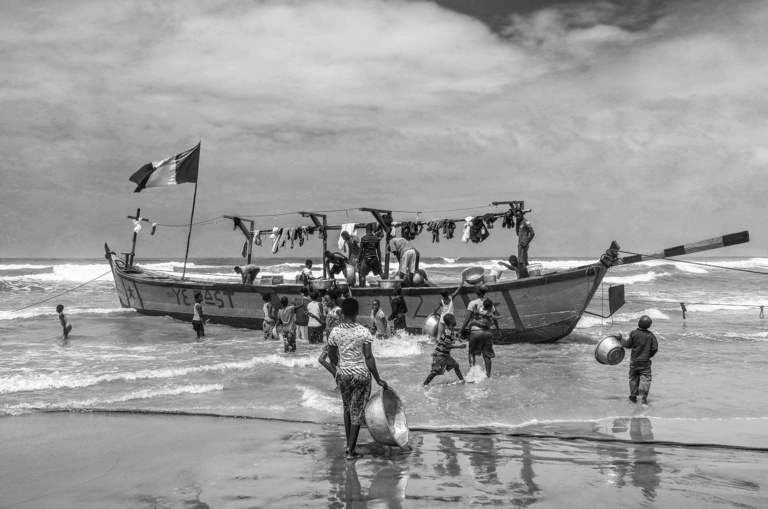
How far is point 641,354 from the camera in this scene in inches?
353

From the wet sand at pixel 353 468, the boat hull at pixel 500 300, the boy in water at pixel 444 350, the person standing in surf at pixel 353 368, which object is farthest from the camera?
the boat hull at pixel 500 300

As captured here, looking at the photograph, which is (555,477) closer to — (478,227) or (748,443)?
(748,443)

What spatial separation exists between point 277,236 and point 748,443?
53.2 ft

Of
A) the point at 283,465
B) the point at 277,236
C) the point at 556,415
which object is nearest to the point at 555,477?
the point at 283,465

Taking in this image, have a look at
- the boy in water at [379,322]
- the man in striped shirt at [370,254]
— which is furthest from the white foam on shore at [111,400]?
the man in striped shirt at [370,254]

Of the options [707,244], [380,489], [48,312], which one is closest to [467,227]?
[707,244]

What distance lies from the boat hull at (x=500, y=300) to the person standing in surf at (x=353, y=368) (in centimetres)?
876

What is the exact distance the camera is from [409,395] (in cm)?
980

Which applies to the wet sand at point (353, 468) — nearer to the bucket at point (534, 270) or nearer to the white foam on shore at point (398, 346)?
the white foam on shore at point (398, 346)

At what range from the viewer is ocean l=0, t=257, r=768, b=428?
28.9 ft

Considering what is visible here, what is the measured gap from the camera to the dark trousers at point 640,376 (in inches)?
356

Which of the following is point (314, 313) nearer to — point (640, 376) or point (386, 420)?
point (640, 376)

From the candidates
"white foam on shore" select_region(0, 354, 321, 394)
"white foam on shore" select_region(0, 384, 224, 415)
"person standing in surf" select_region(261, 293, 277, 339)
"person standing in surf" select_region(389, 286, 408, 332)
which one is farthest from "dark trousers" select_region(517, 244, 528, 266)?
"white foam on shore" select_region(0, 384, 224, 415)

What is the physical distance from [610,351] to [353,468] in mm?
5698
